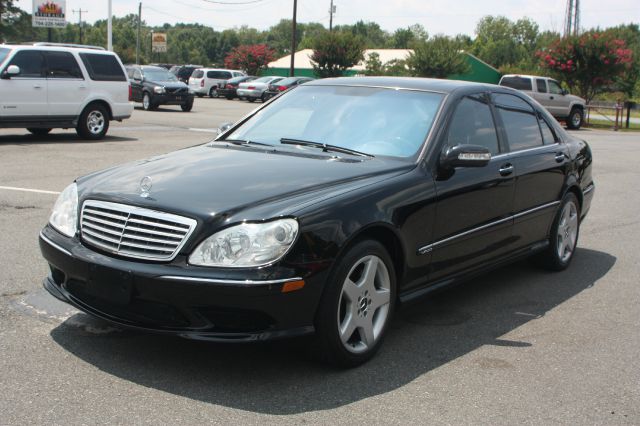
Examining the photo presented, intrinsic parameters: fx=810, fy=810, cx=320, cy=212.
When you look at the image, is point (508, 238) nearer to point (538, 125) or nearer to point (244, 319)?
point (538, 125)

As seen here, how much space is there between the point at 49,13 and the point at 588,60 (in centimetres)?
2833

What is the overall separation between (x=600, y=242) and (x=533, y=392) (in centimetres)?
461

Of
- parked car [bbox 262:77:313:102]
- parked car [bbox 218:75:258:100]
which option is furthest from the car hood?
parked car [bbox 218:75:258:100]

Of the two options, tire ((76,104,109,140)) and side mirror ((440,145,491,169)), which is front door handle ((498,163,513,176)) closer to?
side mirror ((440,145,491,169))

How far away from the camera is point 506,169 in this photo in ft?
19.3

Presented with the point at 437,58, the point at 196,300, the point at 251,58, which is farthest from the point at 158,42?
the point at 196,300

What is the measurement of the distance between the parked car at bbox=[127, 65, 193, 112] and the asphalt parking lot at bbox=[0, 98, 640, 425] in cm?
2308

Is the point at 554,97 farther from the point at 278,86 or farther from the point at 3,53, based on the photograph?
the point at 3,53

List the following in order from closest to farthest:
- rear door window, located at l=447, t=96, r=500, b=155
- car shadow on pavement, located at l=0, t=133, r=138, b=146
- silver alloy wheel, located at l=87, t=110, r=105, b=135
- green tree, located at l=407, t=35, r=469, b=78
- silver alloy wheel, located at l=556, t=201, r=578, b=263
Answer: rear door window, located at l=447, t=96, r=500, b=155 → silver alloy wheel, located at l=556, t=201, r=578, b=263 → car shadow on pavement, located at l=0, t=133, r=138, b=146 → silver alloy wheel, located at l=87, t=110, r=105, b=135 → green tree, located at l=407, t=35, r=469, b=78

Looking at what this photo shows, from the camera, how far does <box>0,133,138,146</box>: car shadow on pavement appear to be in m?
15.8

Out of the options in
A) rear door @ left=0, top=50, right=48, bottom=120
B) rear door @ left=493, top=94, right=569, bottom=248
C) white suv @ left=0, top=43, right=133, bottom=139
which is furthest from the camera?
white suv @ left=0, top=43, right=133, bottom=139

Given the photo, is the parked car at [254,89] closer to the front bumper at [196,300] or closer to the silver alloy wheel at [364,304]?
the silver alloy wheel at [364,304]

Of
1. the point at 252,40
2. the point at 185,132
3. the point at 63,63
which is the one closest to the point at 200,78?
the point at 185,132

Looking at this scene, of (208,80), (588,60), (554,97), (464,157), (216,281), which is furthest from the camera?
(208,80)
